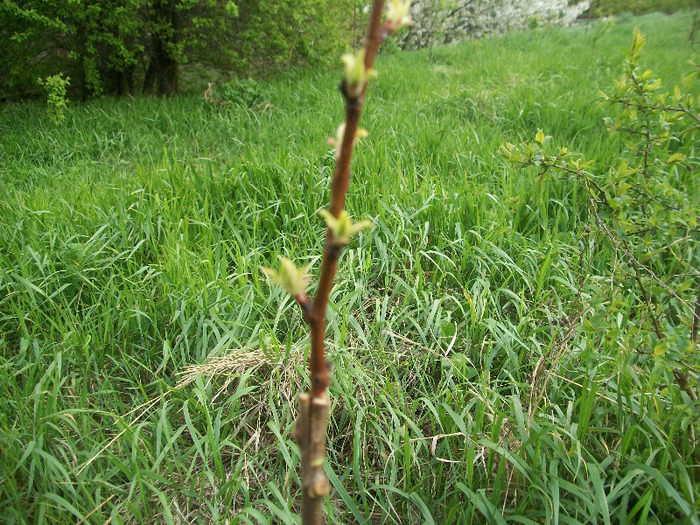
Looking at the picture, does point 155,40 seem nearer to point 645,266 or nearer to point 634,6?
point 645,266

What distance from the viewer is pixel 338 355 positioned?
73.2 inches

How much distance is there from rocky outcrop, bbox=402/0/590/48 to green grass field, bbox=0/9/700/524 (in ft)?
25.6

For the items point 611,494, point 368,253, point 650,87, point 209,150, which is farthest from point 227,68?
point 611,494

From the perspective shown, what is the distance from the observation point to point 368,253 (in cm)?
239

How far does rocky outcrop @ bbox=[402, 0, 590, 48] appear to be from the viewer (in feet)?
33.5

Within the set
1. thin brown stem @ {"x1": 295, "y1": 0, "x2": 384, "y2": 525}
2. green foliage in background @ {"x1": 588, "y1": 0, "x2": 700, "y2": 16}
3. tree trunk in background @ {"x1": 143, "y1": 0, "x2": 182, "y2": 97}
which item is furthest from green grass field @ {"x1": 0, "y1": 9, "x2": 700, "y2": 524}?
green foliage in background @ {"x1": 588, "y1": 0, "x2": 700, "y2": 16}

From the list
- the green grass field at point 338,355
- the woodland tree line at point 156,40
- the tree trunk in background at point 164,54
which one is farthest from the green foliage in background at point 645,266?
the tree trunk in background at point 164,54

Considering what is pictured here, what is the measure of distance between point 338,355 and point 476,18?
1209 centimetres

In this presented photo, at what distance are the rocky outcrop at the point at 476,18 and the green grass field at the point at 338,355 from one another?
780 cm

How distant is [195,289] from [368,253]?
0.86 m

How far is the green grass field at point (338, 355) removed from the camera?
4.82ft

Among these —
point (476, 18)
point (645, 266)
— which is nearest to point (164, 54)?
point (645, 266)

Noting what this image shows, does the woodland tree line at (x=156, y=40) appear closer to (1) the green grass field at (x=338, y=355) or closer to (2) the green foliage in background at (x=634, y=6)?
(1) the green grass field at (x=338, y=355)

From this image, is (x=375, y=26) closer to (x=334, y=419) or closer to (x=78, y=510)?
(x=334, y=419)
